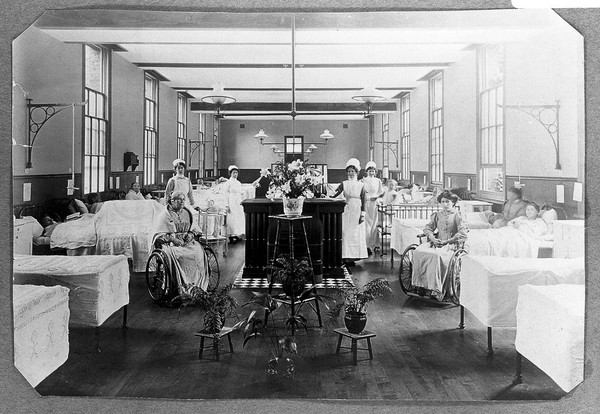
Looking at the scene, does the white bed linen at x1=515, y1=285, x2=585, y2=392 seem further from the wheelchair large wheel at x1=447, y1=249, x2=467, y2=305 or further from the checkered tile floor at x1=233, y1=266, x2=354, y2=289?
the checkered tile floor at x1=233, y1=266, x2=354, y2=289

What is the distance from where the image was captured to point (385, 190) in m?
3.28

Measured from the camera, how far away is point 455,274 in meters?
2.97

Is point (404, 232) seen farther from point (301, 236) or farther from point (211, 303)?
point (211, 303)

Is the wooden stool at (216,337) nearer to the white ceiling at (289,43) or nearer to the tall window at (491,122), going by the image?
the white ceiling at (289,43)

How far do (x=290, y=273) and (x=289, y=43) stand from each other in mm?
1393

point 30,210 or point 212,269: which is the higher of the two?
point 30,210

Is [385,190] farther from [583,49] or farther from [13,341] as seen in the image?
[13,341]

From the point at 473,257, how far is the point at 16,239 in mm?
2703

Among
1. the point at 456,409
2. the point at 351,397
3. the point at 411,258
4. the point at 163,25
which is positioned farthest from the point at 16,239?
the point at 456,409

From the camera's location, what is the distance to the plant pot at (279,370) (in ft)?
8.66

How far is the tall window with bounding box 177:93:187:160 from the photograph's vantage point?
115 inches

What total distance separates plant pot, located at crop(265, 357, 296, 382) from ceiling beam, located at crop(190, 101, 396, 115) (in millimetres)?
1477

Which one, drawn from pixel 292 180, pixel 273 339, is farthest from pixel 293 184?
pixel 273 339

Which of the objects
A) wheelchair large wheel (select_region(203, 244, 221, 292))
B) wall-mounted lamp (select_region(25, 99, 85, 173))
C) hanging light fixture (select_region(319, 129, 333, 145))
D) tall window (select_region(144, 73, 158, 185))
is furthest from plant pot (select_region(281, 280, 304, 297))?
wall-mounted lamp (select_region(25, 99, 85, 173))
